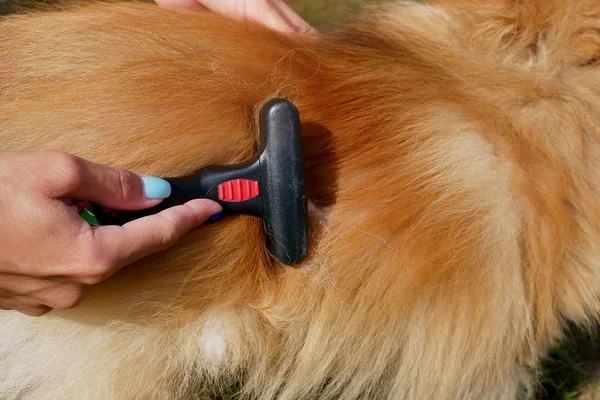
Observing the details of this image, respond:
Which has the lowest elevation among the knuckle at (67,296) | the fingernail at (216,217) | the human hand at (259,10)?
the knuckle at (67,296)

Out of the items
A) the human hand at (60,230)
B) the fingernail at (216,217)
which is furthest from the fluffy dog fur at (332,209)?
the human hand at (60,230)

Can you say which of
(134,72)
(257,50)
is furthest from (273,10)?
(134,72)

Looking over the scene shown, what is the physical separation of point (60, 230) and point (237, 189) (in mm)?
343

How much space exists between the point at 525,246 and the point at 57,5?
1.30 m

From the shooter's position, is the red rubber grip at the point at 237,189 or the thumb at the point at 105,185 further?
the red rubber grip at the point at 237,189

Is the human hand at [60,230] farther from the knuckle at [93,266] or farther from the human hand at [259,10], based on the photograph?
the human hand at [259,10]

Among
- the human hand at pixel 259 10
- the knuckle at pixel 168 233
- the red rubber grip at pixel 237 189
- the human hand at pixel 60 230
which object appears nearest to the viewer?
the human hand at pixel 60 230

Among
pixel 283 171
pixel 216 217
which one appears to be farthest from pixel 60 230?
pixel 283 171

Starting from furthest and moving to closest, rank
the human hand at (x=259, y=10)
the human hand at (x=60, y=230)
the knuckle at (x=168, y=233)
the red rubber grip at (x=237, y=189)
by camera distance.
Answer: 1. the human hand at (x=259, y=10)
2. the red rubber grip at (x=237, y=189)
3. the knuckle at (x=168, y=233)
4. the human hand at (x=60, y=230)

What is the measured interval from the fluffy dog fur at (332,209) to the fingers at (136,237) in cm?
11

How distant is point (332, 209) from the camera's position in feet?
4.37

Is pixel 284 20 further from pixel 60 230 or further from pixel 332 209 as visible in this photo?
pixel 60 230

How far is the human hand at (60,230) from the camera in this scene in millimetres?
994

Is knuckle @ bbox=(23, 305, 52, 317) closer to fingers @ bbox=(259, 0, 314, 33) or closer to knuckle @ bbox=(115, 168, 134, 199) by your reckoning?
knuckle @ bbox=(115, 168, 134, 199)
